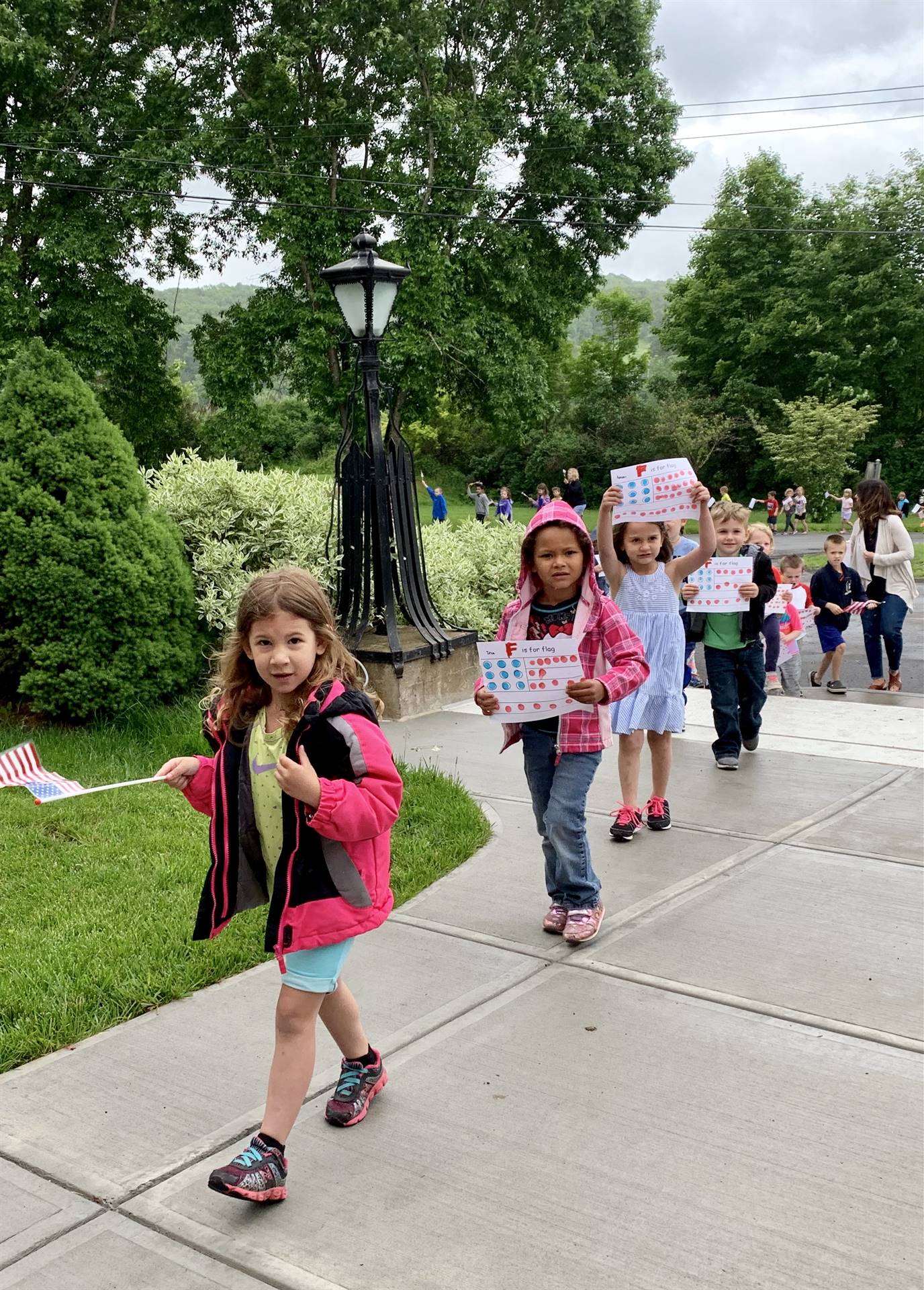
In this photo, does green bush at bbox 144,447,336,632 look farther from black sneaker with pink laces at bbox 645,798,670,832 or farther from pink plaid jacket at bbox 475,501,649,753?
pink plaid jacket at bbox 475,501,649,753

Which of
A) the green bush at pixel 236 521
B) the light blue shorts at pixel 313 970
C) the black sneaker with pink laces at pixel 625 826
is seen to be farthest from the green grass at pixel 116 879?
the green bush at pixel 236 521

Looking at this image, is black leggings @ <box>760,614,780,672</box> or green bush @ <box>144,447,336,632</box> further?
black leggings @ <box>760,614,780,672</box>

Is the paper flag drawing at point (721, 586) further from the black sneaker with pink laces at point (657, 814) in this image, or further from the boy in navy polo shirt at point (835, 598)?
the boy in navy polo shirt at point (835, 598)

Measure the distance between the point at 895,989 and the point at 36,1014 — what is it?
2.75 m

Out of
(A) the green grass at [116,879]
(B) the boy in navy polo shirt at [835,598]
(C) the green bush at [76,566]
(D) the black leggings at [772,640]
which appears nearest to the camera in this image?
(A) the green grass at [116,879]

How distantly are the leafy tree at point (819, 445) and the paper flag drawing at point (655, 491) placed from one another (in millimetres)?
39904

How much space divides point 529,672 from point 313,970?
1625 mm

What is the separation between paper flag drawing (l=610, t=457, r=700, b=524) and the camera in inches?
206

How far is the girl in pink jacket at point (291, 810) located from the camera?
271cm

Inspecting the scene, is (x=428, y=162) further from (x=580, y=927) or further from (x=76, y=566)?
(x=580, y=927)

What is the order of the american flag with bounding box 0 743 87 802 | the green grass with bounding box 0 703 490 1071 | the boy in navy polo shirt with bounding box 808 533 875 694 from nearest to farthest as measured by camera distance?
the american flag with bounding box 0 743 87 802 < the green grass with bounding box 0 703 490 1071 < the boy in navy polo shirt with bounding box 808 533 875 694

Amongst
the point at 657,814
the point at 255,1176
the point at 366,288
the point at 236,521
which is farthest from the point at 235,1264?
the point at 366,288

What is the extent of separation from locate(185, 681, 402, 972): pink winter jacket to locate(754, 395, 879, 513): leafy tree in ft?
140

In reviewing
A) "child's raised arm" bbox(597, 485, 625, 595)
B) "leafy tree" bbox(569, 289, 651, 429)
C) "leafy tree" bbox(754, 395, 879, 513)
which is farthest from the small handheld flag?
"leafy tree" bbox(569, 289, 651, 429)
